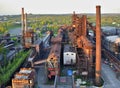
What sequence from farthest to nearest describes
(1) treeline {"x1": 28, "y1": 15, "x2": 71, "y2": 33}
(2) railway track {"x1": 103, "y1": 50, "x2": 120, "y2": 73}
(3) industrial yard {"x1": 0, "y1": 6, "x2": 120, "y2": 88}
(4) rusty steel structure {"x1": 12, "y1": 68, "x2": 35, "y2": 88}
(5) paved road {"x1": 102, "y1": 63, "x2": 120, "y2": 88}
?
(1) treeline {"x1": 28, "y1": 15, "x2": 71, "y2": 33}, (2) railway track {"x1": 103, "y1": 50, "x2": 120, "y2": 73}, (5) paved road {"x1": 102, "y1": 63, "x2": 120, "y2": 88}, (3) industrial yard {"x1": 0, "y1": 6, "x2": 120, "y2": 88}, (4) rusty steel structure {"x1": 12, "y1": 68, "x2": 35, "y2": 88}

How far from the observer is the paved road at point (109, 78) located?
26.9 metres

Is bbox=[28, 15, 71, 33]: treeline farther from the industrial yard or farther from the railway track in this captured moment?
the industrial yard

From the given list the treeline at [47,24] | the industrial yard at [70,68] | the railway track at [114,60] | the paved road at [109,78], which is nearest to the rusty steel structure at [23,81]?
the industrial yard at [70,68]

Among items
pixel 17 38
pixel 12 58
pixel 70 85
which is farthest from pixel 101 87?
pixel 17 38

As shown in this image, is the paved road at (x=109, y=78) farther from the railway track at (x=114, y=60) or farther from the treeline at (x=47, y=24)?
the treeline at (x=47, y=24)

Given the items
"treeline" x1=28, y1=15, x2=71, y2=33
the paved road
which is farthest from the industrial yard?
"treeline" x1=28, y1=15, x2=71, y2=33

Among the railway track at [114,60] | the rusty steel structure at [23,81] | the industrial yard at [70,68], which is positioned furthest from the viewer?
the railway track at [114,60]

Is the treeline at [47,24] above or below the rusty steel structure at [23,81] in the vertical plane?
above

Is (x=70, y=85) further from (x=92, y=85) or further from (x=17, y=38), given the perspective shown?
(x=17, y=38)

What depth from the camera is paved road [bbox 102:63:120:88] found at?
2694cm

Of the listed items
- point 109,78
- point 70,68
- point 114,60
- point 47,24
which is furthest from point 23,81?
point 47,24

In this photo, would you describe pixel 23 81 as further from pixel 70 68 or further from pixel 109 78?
pixel 70 68

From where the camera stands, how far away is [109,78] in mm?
29359

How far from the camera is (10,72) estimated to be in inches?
1133
